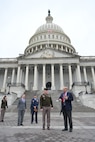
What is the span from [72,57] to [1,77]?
25311mm

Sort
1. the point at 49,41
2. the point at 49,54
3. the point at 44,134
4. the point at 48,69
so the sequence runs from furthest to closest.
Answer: the point at 49,41, the point at 48,69, the point at 49,54, the point at 44,134

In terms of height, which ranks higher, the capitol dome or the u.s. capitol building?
the capitol dome

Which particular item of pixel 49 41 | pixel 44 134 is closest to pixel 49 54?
pixel 49 41

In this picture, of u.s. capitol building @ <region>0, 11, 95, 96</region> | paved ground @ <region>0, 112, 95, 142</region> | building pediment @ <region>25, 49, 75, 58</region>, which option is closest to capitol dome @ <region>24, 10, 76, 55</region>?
building pediment @ <region>25, 49, 75, 58</region>

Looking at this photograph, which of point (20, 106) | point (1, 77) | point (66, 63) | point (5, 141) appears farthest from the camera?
point (1, 77)

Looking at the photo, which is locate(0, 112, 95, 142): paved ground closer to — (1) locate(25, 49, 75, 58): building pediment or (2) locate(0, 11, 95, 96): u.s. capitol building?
(2) locate(0, 11, 95, 96): u.s. capitol building

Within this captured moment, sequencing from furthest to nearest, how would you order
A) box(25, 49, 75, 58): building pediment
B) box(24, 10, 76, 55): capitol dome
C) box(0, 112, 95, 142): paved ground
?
box(24, 10, 76, 55): capitol dome, box(25, 49, 75, 58): building pediment, box(0, 112, 95, 142): paved ground

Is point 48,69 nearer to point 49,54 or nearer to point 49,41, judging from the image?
point 49,54

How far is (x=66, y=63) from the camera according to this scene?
40.6 m

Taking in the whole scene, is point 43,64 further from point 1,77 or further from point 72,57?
point 1,77

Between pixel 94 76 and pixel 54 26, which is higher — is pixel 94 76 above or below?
below

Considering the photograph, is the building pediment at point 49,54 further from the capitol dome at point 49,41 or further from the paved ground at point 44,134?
the paved ground at point 44,134

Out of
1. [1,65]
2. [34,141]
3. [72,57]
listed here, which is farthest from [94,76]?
[34,141]

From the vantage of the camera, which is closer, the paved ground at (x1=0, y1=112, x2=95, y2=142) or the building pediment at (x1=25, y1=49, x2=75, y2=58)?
the paved ground at (x1=0, y1=112, x2=95, y2=142)
